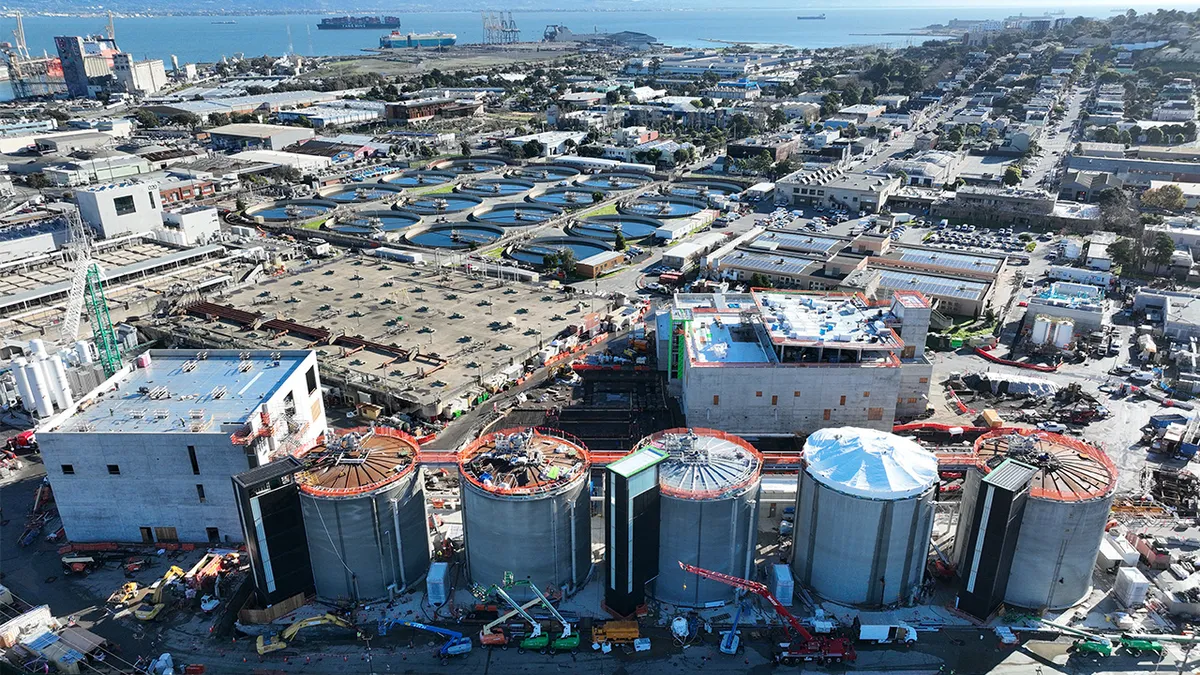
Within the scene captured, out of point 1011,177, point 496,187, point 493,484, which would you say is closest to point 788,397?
point 493,484

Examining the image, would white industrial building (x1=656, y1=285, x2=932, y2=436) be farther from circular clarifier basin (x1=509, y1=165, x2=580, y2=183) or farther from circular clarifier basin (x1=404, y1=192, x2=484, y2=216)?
circular clarifier basin (x1=509, y1=165, x2=580, y2=183)

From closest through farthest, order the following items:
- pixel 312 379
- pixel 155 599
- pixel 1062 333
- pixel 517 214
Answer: pixel 155 599, pixel 312 379, pixel 1062 333, pixel 517 214

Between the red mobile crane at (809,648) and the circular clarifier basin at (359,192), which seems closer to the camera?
the red mobile crane at (809,648)

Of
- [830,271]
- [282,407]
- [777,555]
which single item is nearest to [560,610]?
[777,555]

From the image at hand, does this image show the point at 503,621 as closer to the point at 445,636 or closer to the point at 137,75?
the point at 445,636

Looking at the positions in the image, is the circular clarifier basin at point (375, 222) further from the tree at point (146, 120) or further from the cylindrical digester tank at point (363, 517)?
the tree at point (146, 120)

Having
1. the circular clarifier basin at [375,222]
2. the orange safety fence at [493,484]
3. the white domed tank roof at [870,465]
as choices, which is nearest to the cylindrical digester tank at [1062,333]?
the white domed tank roof at [870,465]

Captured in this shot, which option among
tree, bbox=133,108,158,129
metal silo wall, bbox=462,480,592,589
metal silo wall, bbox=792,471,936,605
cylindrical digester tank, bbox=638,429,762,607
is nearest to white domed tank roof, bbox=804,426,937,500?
metal silo wall, bbox=792,471,936,605
